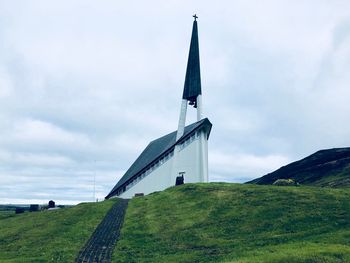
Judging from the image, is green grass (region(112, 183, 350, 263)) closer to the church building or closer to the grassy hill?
the grassy hill

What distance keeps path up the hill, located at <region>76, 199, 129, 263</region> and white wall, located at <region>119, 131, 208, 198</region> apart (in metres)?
22.4

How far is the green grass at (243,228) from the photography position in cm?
2023

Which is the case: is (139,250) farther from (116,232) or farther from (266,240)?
(266,240)

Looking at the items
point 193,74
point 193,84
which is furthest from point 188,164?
point 193,74

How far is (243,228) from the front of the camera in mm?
26484

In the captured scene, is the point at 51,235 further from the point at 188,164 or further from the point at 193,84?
the point at 193,84

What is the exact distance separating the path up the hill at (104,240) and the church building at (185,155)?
2135 cm

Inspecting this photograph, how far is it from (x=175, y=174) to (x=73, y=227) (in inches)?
1186

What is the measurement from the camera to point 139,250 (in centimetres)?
2389

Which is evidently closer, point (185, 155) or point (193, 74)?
point (185, 155)

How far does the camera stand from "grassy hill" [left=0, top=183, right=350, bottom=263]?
20.8m

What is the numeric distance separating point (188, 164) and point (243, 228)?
3437 centimetres

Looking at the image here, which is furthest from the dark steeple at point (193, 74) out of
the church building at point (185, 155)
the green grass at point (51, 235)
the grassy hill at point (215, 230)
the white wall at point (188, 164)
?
the green grass at point (51, 235)

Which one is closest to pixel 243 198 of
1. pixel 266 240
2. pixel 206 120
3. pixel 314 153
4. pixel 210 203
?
pixel 210 203
